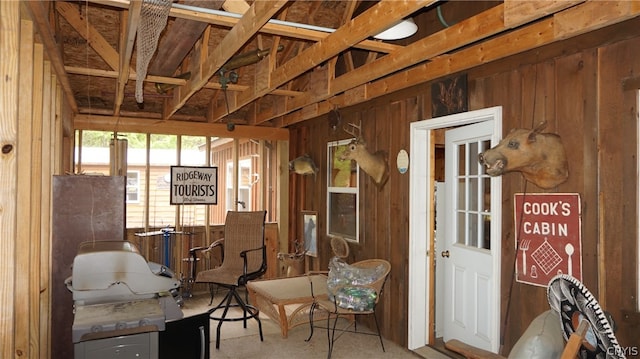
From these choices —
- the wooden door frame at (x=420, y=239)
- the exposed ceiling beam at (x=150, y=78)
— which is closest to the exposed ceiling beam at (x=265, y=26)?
the wooden door frame at (x=420, y=239)

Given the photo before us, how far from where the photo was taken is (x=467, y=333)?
3.72 meters

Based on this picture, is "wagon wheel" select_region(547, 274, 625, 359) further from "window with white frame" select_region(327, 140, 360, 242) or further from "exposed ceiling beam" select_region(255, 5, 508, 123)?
"window with white frame" select_region(327, 140, 360, 242)

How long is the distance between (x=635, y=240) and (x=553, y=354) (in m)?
1.01

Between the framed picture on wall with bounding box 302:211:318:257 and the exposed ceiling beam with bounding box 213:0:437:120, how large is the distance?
7.12 ft

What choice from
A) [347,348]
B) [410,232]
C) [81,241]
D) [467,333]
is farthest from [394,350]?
[81,241]

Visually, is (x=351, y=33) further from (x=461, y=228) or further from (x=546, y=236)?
(x=461, y=228)

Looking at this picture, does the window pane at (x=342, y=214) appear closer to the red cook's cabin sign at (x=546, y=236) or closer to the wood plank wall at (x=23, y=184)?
the red cook's cabin sign at (x=546, y=236)

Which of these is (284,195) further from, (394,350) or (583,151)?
(583,151)

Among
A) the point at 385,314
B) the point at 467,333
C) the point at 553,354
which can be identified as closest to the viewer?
the point at 553,354

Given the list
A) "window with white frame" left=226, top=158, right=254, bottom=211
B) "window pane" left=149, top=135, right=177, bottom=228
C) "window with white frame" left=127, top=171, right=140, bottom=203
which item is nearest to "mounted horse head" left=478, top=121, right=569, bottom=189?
"window pane" left=149, top=135, right=177, bottom=228

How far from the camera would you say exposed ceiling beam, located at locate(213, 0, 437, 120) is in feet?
7.66

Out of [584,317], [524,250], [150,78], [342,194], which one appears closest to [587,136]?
[524,250]

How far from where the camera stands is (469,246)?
3758 mm

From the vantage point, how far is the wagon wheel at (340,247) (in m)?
4.94
